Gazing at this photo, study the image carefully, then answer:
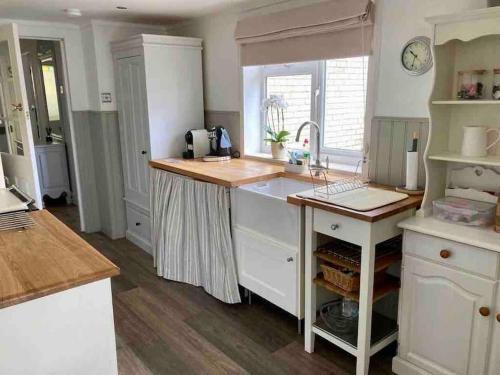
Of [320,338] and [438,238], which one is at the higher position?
[438,238]

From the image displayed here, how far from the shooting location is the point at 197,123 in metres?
3.64

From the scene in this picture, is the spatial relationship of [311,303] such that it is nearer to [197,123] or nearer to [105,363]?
[105,363]

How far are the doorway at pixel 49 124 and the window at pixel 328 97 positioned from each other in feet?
9.84

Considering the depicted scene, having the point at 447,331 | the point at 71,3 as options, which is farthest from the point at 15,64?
the point at 447,331

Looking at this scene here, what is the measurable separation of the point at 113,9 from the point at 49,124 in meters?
2.87

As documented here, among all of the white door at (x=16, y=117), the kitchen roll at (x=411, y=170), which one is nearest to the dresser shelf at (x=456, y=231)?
the kitchen roll at (x=411, y=170)

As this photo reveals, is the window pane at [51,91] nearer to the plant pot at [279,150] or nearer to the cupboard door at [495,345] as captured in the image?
the plant pot at [279,150]

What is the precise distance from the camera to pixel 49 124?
5.43 metres

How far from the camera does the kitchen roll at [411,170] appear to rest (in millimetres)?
2137

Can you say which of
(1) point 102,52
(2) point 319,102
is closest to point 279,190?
(2) point 319,102

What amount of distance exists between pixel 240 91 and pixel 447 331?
2251 mm

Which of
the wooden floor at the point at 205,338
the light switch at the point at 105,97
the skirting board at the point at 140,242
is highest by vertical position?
the light switch at the point at 105,97

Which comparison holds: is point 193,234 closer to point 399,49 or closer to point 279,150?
point 279,150

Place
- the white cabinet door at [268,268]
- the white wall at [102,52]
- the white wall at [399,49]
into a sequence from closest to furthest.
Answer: the white wall at [399,49], the white cabinet door at [268,268], the white wall at [102,52]
